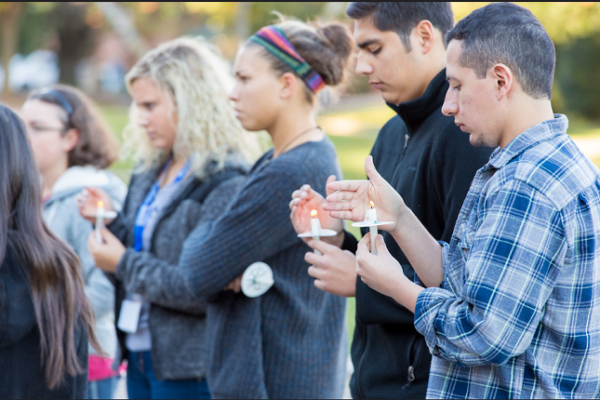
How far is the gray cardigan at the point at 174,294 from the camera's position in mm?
3235

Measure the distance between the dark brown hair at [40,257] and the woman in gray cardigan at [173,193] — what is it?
32.0 inches

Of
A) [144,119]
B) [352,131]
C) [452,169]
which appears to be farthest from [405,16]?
[352,131]

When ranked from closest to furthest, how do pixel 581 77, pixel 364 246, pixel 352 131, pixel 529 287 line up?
pixel 529 287
pixel 364 246
pixel 581 77
pixel 352 131

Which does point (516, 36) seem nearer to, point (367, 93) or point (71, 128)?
point (71, 128)

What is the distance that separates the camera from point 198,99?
3551 mm

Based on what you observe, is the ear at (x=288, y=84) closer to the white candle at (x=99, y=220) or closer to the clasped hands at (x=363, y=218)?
the clasped hands at (x=363, y=218)

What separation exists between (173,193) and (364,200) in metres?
1.74

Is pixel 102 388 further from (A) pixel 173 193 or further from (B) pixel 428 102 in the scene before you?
(B) pixel 428 102

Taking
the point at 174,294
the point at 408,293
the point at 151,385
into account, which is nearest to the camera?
the point at 408,293

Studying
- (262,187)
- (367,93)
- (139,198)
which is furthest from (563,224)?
(367,93)

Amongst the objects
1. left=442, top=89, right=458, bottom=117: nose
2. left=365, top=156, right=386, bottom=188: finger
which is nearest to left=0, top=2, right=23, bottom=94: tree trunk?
left=365, top=156, right=386, bottom=188: finger

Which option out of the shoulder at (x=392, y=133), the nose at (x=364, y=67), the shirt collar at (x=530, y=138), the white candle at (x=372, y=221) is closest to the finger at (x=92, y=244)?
the shoulder at (x=392, y=133)

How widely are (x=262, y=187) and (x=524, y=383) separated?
5.08ft

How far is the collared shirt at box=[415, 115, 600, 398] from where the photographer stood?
1.48 m
